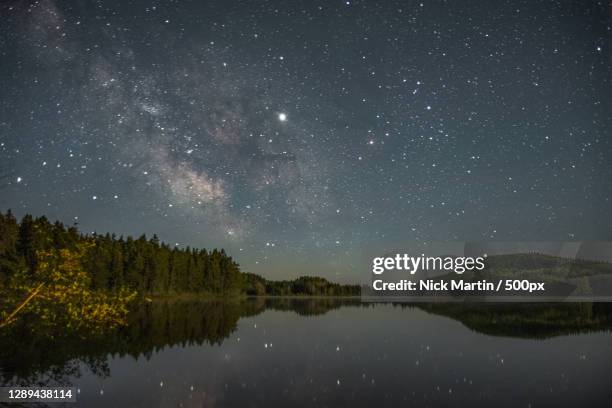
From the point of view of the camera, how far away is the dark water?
17.5 metres

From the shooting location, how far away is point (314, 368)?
23.6 m

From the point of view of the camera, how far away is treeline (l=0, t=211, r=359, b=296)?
81.8 m

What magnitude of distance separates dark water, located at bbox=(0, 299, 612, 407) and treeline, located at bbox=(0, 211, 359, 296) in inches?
1622

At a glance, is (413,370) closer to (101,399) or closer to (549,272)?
(101,399)

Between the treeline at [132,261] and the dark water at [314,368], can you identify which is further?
the treeline at [132,261]

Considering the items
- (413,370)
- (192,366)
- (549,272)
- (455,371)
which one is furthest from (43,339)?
(549,272)

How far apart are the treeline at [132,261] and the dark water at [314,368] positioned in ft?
135

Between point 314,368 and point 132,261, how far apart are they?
10038 centimetres

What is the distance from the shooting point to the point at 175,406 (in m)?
16.0

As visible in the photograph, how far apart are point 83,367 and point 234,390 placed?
339 inches

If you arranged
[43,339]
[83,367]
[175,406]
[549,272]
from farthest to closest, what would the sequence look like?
[549,272], [43,339], [83,367], [175,406]

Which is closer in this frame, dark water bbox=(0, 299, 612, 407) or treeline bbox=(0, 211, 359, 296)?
dark water bbox=(0, 299, 612, 407)

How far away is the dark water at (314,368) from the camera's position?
1745cm

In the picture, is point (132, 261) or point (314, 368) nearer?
point (314, 368)
